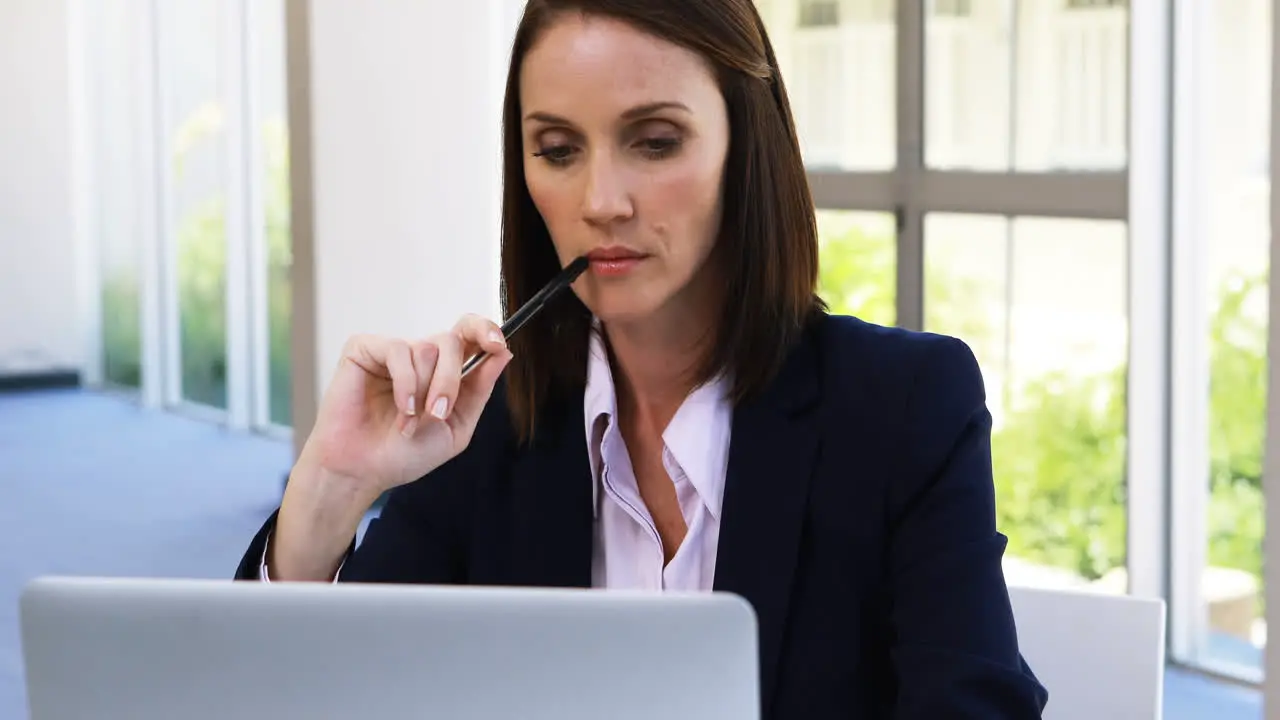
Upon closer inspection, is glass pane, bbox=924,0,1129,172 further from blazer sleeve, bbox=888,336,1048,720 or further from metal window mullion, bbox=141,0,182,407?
metal window mullion, bbox=141,0,182,407

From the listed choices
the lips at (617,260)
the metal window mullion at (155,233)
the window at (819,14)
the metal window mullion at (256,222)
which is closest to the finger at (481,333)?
the lips at (617,260)

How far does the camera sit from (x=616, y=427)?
1.51 m

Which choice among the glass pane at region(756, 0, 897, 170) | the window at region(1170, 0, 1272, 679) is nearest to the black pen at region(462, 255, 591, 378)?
the window at region(1170, 0, 1272, 679)

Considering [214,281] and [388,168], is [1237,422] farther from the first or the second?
[214,281]

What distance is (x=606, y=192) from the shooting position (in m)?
1.34

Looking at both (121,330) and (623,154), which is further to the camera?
(121,330)

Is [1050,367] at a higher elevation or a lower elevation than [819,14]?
lower

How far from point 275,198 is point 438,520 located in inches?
237

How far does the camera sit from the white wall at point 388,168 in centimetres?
520

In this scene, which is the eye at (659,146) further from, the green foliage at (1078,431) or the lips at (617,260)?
the green foliage at (1078,431)

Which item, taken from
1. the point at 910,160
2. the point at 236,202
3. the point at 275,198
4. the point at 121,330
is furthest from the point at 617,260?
the point at 121,330

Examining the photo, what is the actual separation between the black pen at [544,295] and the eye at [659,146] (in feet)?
0.34

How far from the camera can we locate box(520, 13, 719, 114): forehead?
1350mm

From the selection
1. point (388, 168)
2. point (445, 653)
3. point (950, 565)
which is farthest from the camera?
point (388, 168)
